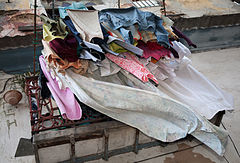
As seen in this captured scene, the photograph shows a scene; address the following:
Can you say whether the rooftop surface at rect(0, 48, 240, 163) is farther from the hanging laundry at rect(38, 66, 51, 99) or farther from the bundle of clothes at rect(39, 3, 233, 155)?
the hanging laundry at rect(38, 66, 51, 99)

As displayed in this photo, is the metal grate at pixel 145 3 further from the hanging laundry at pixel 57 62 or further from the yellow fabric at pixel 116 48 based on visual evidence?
→ the hanging laundry at pixel 57 62

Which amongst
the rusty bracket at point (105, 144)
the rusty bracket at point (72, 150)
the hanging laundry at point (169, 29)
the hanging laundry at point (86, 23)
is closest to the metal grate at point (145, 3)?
the hanging laundry at point (169, 29)

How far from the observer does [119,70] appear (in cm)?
247

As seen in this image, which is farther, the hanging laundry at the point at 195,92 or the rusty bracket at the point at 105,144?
the hanging laundry at the point at 195,92

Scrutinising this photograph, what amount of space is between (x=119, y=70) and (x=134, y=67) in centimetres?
16

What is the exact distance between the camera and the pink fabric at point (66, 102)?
2.25m

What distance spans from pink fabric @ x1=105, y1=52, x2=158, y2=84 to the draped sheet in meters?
0.08

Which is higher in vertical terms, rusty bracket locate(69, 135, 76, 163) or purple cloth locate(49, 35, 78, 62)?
purple cloth locate(49, 35, 78, 62)

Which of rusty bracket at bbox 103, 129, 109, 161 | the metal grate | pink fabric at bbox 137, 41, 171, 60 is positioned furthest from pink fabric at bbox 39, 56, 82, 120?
the metal grate

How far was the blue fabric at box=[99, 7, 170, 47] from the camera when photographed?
2.38m

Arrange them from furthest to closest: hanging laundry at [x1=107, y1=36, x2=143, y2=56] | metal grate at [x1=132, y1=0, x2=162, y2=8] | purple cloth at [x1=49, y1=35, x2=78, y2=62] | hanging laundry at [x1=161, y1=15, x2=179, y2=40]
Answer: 1. metal grate at [x1=132, y1=0, x2=162, y2=8]
2. hanging laundry at [x1=161, y1=15, x2=179, y2=40]
3. hanging laundry at [x1=107, y1=36, x2=143, y2=56]
4. purple cloth at [x1=49, y1=35, x2=78, y2=62]

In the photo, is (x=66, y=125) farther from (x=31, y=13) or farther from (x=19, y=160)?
(x=31, y=13)

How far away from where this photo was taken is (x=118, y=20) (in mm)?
2393

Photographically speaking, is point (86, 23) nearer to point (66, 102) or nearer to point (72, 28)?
point (72, 28)
